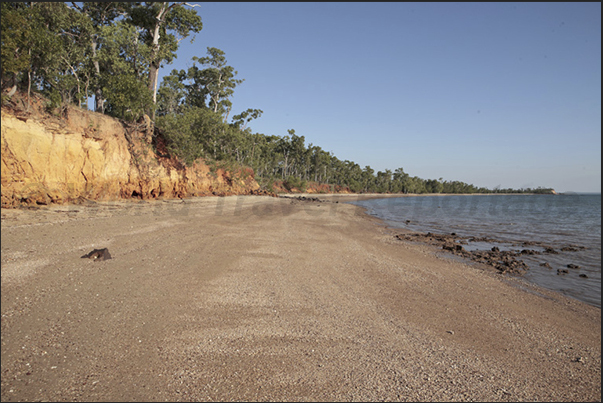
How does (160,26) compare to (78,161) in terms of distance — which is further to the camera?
(160,26)

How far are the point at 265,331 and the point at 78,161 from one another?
1611 cm

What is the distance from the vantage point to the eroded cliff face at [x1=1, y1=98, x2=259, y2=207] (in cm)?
1145

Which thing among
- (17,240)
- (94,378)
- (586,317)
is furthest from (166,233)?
(586,317)

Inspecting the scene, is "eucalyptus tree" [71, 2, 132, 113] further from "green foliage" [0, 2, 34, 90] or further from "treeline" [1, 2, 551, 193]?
"green foliage" [0, 2, 34, 90]

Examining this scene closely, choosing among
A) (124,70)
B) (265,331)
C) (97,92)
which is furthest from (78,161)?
(265,331)

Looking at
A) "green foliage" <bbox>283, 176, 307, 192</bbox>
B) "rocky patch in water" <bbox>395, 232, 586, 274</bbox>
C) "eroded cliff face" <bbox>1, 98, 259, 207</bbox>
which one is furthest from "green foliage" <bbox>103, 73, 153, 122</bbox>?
"green foliage" <bbox>283, 176, 307, 192</bbox>

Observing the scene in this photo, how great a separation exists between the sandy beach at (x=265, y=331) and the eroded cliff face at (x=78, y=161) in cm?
539

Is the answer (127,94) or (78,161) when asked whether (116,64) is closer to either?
(127,94)

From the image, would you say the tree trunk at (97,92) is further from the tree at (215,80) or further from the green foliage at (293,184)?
the green foliage at (293,184)

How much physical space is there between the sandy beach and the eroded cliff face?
539 centimetres

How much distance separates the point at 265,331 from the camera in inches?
155

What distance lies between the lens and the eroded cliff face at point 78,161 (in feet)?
37.6

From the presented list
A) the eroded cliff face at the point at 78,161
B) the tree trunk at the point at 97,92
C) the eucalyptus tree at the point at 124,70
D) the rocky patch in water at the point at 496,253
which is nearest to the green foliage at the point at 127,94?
the eucalyptus tree at the point at 124,70

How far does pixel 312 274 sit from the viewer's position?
6.96 meters
